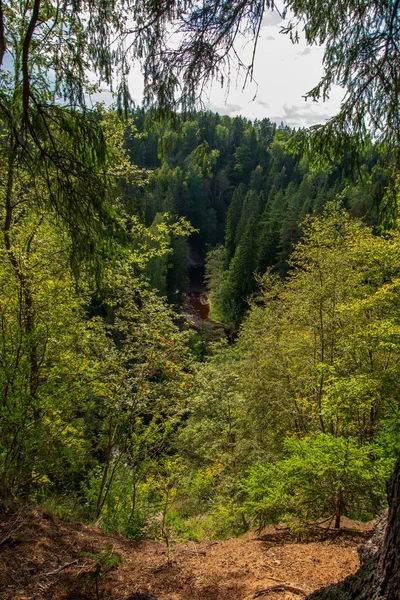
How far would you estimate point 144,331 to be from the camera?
263 inches

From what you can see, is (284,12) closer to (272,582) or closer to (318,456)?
(318,456)

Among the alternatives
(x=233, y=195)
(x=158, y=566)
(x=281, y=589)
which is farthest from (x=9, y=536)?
(x=233, y=195)

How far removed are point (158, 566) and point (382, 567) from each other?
3154mm

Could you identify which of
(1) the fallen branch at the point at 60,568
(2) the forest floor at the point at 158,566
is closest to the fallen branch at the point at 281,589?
(2) the forest floor at the point at 158,566

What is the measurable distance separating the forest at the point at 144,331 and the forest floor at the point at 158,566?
0.51 m

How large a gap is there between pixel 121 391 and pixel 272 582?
3843 millimetres

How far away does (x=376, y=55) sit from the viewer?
304 centimetres

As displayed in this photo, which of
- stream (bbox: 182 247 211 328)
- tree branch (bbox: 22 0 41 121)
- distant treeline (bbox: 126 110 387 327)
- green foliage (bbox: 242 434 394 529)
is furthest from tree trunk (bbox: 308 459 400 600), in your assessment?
stream (bbox: 182 247 211 328)

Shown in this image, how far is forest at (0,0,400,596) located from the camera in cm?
283

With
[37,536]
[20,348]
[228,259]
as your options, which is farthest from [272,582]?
[228,259]

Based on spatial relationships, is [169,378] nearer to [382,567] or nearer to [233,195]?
[382,567]

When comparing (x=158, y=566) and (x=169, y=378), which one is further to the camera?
(x=169, y=378)

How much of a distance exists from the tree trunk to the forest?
220 centimetres

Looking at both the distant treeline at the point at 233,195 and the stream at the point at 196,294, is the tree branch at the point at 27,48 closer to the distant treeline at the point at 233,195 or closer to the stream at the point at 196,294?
the distant treeline at the point at 233,195
